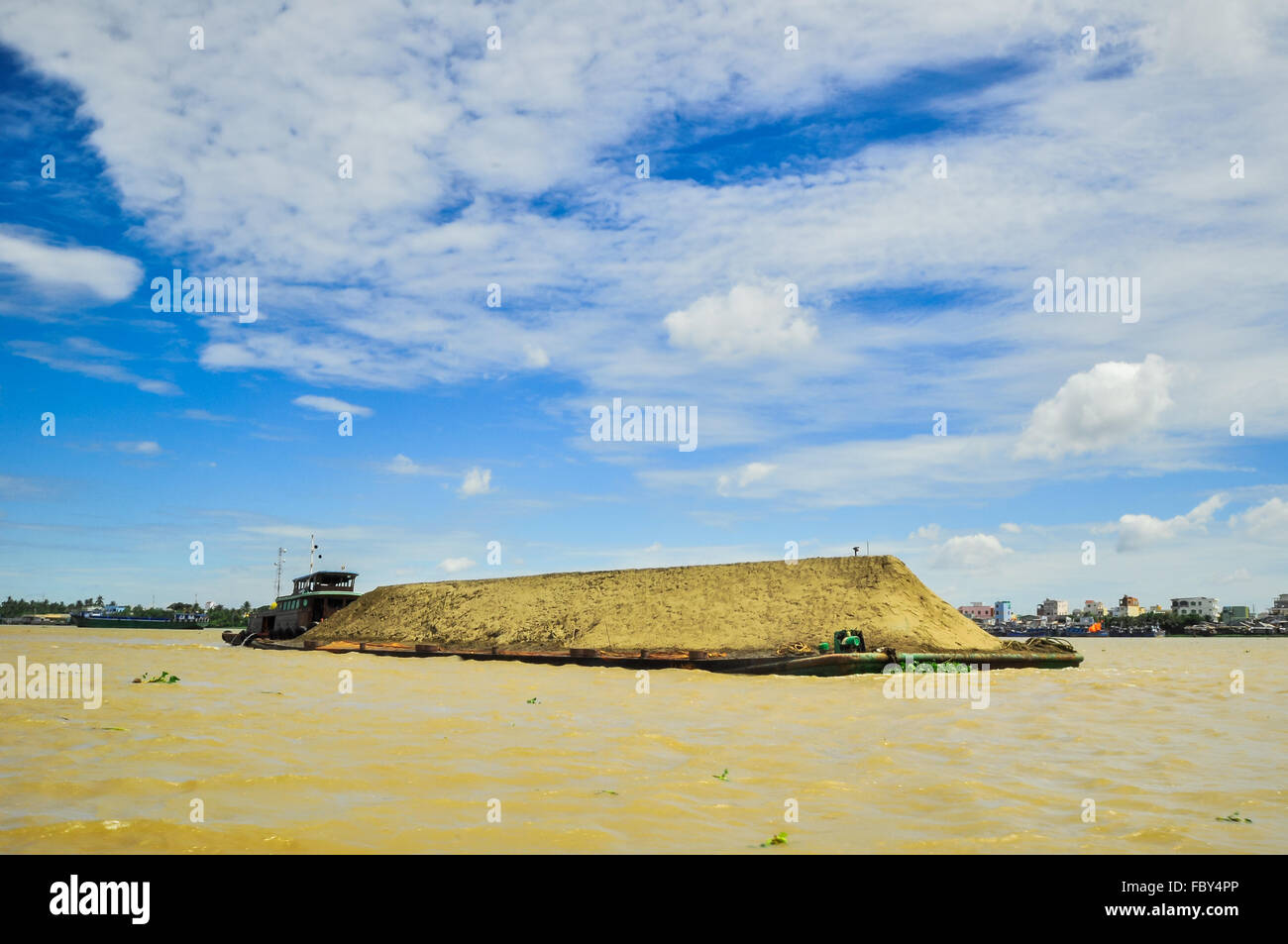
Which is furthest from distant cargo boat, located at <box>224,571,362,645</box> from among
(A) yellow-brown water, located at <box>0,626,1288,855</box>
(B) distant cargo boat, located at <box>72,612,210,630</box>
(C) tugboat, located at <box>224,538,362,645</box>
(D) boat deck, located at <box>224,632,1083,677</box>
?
(B) distant cargo boat, located at <box>72,612,210,630</box>

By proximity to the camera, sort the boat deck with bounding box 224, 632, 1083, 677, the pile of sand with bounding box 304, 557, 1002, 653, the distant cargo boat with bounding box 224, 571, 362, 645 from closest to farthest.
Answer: the boat deck with bounding box 224, 632, 1083, 677 < the pile of sand with bounding box 304, 557, 1002, 653 < the distant cargo boat with bounding box 224, 571, 362, 645

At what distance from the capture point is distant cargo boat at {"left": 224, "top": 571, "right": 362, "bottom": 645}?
44656 mm

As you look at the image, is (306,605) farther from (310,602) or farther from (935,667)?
(935,667)

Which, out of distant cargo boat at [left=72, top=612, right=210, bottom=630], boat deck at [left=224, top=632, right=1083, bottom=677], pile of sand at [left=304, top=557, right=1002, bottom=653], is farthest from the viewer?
distant cargo boat at [left=72, top=612, right=210, bottom=630]

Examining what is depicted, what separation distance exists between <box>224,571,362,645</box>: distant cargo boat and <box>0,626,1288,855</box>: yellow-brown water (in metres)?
31.8

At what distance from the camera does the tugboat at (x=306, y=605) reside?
4466cm

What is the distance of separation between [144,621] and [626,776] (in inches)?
5204

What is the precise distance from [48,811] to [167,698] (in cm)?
855

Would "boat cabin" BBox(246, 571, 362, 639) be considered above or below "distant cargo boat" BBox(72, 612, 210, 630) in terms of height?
above

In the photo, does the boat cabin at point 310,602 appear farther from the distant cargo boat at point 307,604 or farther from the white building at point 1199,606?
the white building at point 1199,606

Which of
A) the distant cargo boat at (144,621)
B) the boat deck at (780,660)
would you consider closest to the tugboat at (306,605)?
the boat deck at (780,660)

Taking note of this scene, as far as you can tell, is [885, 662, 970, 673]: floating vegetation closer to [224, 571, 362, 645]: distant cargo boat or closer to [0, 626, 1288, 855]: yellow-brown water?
[0, 626, 1288, 855]: yellow-brown water

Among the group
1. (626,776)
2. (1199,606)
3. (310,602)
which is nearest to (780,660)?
(626,776)

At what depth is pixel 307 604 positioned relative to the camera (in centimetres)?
4481
